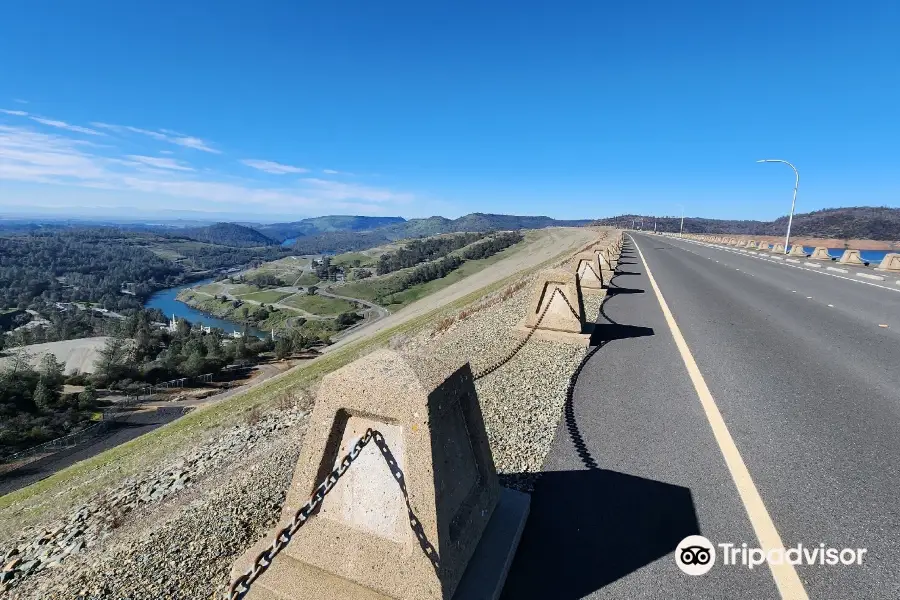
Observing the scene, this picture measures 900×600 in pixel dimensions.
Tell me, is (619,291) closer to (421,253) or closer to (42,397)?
(42,397)

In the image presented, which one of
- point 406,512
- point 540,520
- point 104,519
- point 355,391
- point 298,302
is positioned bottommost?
point 298,302

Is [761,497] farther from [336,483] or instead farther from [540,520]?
[336,483]

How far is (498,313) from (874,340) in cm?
806

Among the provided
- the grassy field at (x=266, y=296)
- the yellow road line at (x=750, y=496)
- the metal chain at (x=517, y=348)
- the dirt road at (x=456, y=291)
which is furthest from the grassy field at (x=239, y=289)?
the yellow road line at (x=750, y=496)

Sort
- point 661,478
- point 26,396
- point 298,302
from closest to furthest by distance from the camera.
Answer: point 661,478 → point 26,396 → point 298,302

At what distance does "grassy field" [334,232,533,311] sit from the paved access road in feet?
298

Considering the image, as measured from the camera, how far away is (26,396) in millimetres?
42438

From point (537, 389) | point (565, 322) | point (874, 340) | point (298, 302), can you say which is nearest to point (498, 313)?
point (565, 322)

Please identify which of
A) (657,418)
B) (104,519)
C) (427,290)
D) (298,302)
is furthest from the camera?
(298,302)

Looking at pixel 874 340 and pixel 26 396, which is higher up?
pixel 874 340

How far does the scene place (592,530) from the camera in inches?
124

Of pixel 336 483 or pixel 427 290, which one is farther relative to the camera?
pixel 427 290

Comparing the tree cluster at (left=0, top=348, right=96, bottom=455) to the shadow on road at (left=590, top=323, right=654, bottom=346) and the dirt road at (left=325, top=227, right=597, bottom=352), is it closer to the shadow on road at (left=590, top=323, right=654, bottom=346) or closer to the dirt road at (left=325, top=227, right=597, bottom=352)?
the dirt road at (left=325, top=227, right=597, bottom=352)

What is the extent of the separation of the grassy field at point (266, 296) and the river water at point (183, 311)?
47.2 feet
